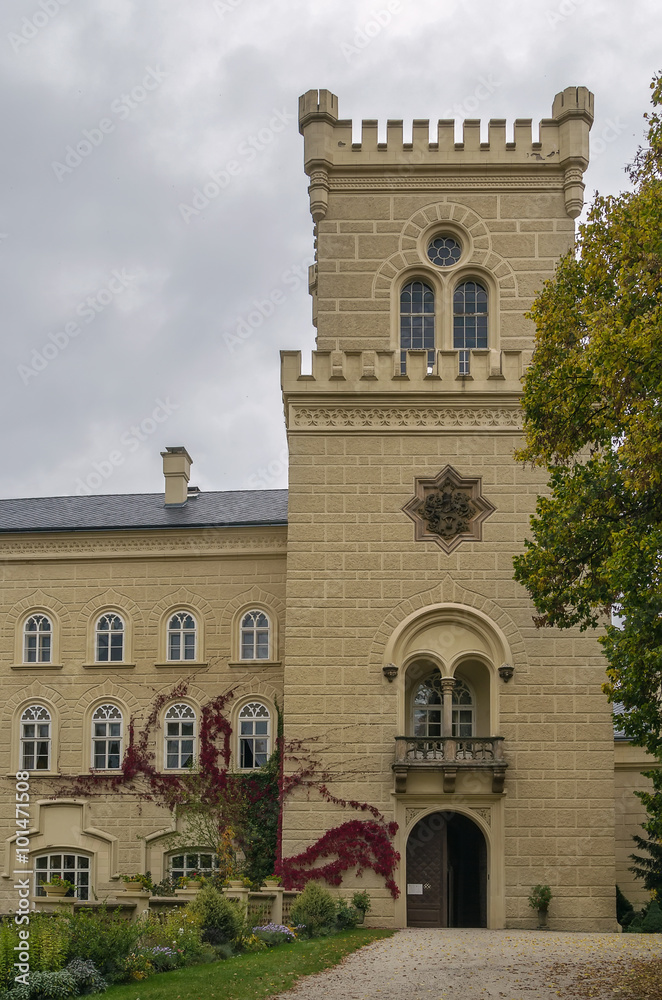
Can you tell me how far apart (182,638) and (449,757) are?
8.03 meters

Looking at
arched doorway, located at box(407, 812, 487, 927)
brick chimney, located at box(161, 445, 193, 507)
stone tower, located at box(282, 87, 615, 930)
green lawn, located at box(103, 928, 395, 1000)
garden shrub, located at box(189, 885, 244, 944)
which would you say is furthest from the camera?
brick chimney, located at box(161, 445, 193, 507)

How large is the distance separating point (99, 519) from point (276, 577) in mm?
5013

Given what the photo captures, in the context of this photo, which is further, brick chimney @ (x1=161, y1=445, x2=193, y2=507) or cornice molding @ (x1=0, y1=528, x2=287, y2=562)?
brick chimney @ (x1=161, y1=445, x2=193, y2=507)

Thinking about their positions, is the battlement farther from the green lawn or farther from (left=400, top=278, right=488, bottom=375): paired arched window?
the green lawn

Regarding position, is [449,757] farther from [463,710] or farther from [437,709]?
[463,710]

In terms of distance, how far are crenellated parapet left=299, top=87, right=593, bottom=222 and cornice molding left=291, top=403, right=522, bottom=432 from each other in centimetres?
486

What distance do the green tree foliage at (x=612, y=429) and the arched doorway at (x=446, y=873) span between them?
24.8 ft

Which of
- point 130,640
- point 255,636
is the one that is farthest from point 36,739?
point 255,636

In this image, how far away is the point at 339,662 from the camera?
25.6 metres

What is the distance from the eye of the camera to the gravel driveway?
15898 mm

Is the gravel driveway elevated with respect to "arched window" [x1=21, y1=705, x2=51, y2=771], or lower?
lower

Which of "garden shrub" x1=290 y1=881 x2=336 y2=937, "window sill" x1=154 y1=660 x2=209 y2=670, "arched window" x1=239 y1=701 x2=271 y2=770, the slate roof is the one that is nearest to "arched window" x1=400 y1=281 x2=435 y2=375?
the slate roof

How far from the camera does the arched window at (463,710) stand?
26.7 meters

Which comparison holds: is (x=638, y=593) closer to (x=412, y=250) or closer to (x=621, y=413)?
(x=621, y=413)
